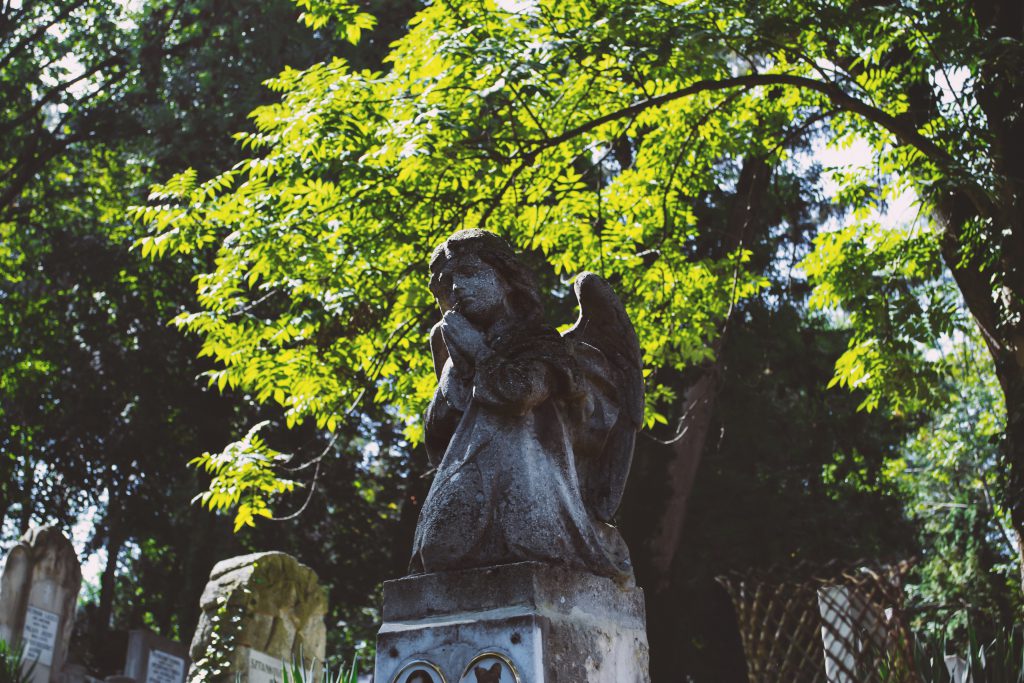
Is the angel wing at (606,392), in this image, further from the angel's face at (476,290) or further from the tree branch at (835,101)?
the tree branch at (835,101)

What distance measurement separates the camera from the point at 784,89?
12336 mm

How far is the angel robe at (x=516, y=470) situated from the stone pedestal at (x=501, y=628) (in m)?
0.11

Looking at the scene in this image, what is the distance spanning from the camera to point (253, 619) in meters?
12.7

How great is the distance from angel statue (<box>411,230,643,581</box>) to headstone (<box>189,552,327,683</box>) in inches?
311

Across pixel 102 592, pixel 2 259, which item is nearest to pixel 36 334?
pixel 2 259

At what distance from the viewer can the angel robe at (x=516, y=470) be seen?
4.35m

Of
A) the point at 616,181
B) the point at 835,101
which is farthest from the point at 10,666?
the point at 835,101

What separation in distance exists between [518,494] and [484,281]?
0.92m

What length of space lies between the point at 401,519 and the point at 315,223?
915cm

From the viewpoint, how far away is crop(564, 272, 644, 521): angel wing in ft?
16.4

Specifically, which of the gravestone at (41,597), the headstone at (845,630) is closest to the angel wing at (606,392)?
the headstone at (845,630)

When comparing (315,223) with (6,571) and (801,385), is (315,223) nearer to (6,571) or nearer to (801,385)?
(6,571)

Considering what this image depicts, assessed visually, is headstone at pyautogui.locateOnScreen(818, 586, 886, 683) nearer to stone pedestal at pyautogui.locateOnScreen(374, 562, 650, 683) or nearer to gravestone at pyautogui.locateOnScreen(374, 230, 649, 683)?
gravestone at pyautogui.locateOnScreen(374, 230, 649, 683)

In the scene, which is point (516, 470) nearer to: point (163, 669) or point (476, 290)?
point (476, 290)
